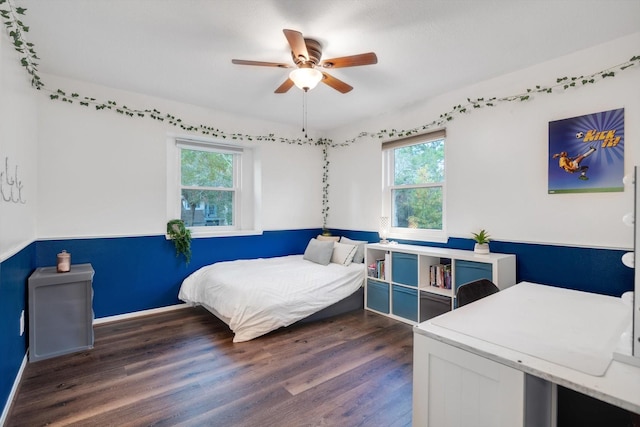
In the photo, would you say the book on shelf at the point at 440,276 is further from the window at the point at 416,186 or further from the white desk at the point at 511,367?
the white desk at the point at 511,367

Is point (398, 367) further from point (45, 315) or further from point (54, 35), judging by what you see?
point (54, 35)

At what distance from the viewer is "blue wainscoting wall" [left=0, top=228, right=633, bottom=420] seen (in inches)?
84.1

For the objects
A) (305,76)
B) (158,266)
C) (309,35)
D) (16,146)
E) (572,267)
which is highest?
(309,35)

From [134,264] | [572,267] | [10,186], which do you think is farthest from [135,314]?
[572,267]

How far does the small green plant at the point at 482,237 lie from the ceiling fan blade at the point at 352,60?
1.88m

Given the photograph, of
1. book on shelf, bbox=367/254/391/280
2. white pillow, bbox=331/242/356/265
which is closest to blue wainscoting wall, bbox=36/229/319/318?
white pillow, bbox=331/242/356/265

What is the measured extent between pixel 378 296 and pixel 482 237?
1.37 m

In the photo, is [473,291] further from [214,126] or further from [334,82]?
[214,126]

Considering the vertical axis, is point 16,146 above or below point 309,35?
below

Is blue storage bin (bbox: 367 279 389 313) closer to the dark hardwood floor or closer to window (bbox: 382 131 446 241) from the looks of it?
the dark hardwood floor

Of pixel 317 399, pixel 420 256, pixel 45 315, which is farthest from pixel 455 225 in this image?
pixel 45 315

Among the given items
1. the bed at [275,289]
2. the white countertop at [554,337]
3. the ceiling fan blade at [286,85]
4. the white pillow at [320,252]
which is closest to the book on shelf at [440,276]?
the bed at [275,289]

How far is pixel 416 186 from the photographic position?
3.83 metres

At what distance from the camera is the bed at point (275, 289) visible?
293 cm
